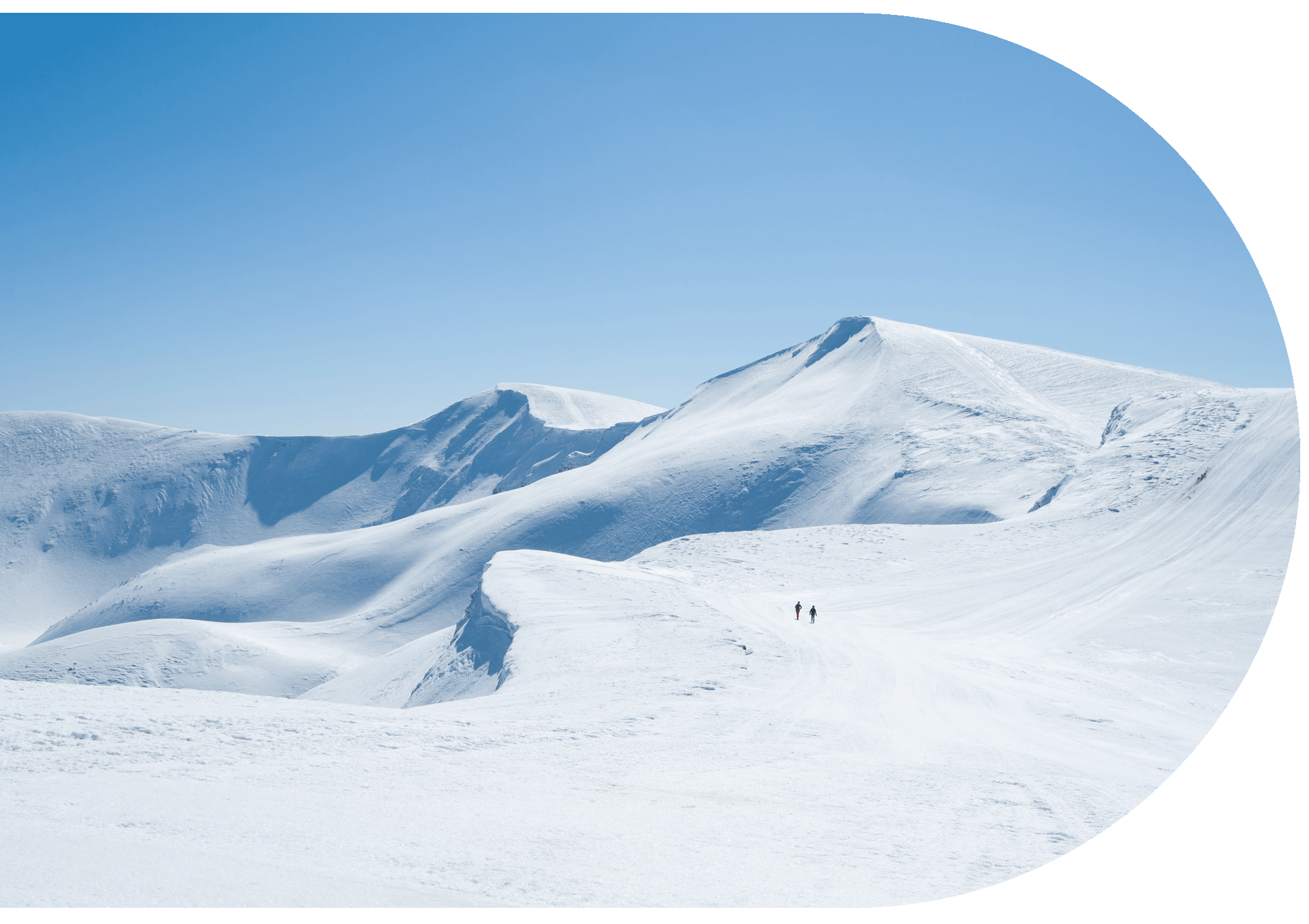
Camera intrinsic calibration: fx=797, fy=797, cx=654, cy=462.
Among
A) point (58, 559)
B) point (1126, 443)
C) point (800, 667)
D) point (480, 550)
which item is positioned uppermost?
point (1126, 443)

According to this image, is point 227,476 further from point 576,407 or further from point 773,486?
point 773,486

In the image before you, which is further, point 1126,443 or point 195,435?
point 195,435

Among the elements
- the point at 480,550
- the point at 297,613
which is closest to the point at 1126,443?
the point at 480,550

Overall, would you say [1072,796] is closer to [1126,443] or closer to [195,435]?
[1126,443]

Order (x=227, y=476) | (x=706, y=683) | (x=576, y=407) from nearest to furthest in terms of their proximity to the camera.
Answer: (x=706, y=683), (x=227, y=476), (x=576, y=407)

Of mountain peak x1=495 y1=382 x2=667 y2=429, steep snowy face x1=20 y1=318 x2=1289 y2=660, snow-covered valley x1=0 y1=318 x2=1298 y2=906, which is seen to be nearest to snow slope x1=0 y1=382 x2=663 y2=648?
mountain peak x1=495 y1=382 x2=667 y2=429

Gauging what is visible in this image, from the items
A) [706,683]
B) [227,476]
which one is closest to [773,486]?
[706,683]
